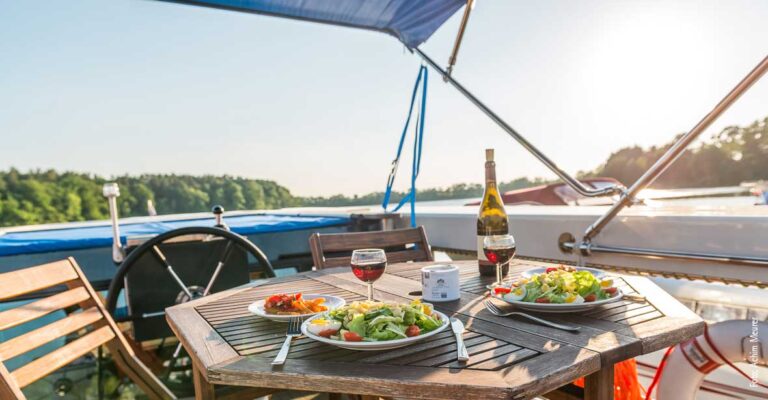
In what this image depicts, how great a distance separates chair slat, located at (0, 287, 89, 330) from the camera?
3.73ft

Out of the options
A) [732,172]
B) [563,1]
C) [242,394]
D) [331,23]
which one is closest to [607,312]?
[242,394]

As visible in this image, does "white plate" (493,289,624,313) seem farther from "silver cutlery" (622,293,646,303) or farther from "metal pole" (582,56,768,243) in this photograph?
"metal pole" (582,56,768,243)

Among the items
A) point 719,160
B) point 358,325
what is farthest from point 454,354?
point 719,160

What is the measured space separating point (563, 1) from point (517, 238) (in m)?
3.15

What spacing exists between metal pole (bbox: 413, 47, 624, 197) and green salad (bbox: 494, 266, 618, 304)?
2.85ft

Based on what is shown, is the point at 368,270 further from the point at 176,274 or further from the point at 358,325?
the point at 176,274

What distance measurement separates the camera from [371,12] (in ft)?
7.86

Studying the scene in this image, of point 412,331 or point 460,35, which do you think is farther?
point 460,35

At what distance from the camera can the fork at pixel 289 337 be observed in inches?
27.5

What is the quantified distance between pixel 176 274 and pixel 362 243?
88cm

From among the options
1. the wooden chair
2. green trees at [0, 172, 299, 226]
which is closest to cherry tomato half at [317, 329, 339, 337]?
the wooden chair

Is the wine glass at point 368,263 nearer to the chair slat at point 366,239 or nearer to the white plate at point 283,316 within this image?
the white plate at point 283,316

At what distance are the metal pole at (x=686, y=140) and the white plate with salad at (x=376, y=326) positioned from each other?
114 centimetres

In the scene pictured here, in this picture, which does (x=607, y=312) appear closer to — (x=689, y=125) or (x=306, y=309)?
(x=306, y=309)
